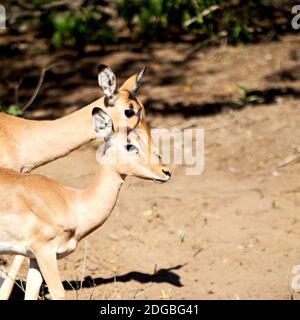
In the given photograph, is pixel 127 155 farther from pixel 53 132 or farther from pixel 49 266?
pixel 53 132

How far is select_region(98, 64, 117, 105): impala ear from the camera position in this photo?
684cm

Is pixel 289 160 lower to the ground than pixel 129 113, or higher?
higher

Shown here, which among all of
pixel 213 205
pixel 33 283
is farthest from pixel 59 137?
pixel 213 205

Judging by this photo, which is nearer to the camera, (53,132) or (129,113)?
(129,113)

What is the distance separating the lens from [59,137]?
22.6 ft

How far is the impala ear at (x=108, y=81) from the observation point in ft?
22.4

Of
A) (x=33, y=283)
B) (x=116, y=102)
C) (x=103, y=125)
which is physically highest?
(x=116, y=102)

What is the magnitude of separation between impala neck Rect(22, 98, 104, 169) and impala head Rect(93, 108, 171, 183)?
90cm

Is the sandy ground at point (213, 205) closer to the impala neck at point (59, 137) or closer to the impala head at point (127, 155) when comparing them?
the impala neck at point (59, 137)

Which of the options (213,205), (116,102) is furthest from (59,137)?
(213,205)

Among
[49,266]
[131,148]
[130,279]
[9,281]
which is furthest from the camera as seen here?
[130,279]

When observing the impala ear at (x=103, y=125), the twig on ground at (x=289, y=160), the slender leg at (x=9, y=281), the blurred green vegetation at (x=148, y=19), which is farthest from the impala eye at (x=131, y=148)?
the twig on ground at (x=289, y=160)

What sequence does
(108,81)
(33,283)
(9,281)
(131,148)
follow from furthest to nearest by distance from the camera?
1. (108,81)
2. (9,281)
3. (33,283)
4. (131,148)

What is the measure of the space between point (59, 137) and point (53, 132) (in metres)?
0.06
